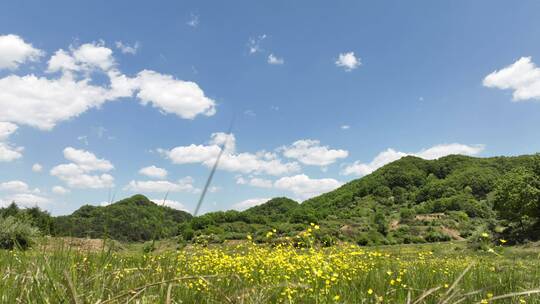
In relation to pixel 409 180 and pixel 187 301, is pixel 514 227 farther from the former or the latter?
pixel 409 180

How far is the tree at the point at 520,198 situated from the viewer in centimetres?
3706

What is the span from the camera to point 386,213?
67.3 meters

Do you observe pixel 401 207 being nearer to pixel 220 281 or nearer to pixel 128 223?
pixel 220 281

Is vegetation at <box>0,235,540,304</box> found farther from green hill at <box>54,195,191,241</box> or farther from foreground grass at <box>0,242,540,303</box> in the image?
green hill at <box>54,195,191,241</box>

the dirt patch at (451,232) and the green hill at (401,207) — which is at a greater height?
the green hill at (401,207)

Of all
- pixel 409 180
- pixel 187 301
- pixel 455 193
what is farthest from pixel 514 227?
pixel 409 180

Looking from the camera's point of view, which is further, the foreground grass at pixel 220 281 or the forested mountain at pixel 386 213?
the forested mountain at pixel 386 213

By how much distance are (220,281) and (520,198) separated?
3956cm

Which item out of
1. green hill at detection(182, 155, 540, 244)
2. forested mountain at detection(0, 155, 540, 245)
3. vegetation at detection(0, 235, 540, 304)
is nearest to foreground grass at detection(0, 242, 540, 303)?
vegetation at detection(0, 235, 540, 304)

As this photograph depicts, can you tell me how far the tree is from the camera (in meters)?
37.1

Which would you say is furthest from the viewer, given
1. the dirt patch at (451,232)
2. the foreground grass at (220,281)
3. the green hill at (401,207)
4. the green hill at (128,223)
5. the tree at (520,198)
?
the dirt patch at (451,232)

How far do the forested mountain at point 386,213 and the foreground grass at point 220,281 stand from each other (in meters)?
0.27

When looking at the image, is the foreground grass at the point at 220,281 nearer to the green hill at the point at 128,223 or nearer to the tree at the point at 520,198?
the green hill at the point at 128,223

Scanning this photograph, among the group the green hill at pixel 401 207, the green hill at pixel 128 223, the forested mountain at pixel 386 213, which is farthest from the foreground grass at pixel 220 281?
the green hill at pixel 401 207
